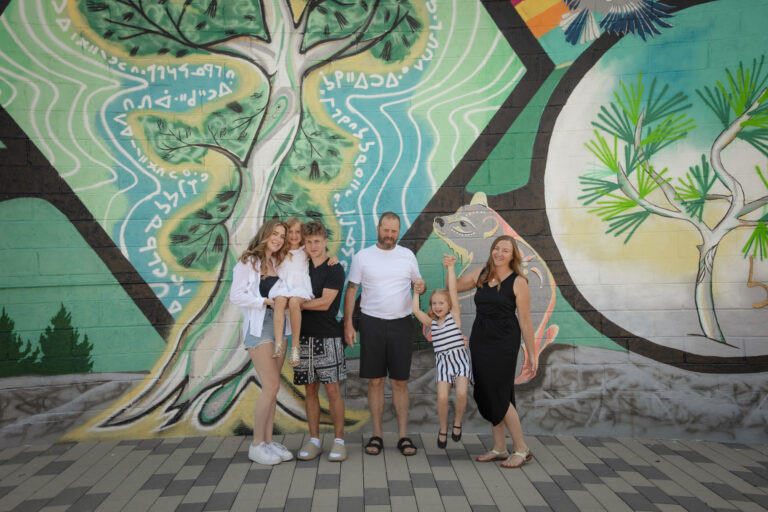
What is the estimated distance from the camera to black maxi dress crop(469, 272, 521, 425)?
445cm

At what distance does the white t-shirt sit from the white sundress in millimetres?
400

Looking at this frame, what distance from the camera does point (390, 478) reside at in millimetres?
4125

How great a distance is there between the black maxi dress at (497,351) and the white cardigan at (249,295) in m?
1.64

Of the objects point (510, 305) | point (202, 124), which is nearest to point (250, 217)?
point (202, 124)

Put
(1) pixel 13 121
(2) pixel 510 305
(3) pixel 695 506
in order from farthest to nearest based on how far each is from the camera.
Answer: (1) pixel 13 121
(2) pixel 510 305
(3) pixel 695 506

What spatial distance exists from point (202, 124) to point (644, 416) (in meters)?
4.44

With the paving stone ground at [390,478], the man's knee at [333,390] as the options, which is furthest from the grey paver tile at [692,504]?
the man's knee at [333,390]

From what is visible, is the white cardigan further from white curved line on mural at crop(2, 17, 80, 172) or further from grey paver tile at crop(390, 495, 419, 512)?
white curved line on mural at crop(2, 17, 80, 172)

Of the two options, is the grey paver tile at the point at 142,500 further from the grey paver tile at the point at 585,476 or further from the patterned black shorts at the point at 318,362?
the grey paver tile at the point at 585,476

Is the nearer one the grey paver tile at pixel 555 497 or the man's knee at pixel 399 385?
the grey paver tile at pixel 555 497

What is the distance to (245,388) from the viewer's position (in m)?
5.12

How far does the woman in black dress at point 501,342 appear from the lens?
175 inches

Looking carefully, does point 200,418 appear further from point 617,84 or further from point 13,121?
point 617,84

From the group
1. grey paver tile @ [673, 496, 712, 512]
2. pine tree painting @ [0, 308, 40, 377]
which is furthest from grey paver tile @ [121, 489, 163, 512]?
grey paver tile @ [673, 496, 712, 512]
